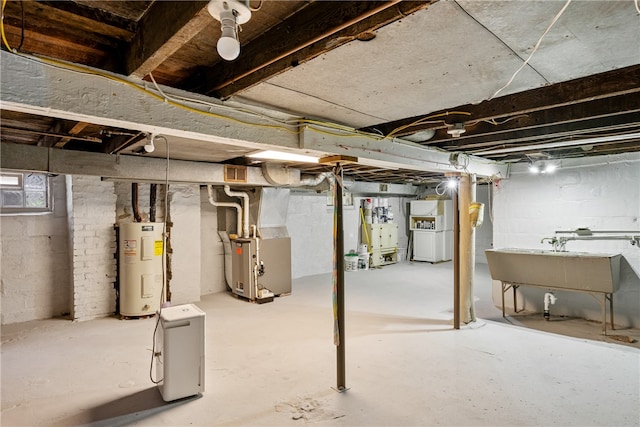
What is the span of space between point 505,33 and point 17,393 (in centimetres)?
364

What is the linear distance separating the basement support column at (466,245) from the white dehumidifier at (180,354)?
2.96 metres

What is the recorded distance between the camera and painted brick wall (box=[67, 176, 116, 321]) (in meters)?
4.13

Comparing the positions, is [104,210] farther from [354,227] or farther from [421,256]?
[421,256]

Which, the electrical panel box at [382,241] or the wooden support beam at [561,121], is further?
the electrical panel box at [382,241]

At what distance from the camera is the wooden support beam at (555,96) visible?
5.96 feet

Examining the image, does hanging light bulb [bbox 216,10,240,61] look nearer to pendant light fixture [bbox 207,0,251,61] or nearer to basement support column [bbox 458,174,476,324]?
pendant light fixture [bbox 207,0,251,61]

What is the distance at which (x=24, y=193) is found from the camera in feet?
13.7

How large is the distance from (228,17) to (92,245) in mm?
4190

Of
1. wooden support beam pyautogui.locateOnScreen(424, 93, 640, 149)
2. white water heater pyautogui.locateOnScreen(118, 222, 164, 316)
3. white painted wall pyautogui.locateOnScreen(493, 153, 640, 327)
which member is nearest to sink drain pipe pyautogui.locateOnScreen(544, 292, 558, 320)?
white painted wall pyautogui.locateOnScreen(493, 153, 640, 327)

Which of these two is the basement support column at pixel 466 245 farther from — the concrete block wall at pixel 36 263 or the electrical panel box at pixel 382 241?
the concrete block wall at pixel 36 263

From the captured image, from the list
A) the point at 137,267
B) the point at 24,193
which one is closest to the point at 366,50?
the point at 137,267

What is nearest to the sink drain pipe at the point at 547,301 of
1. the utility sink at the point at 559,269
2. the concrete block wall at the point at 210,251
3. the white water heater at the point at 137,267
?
the utility sink at the point at 559,269

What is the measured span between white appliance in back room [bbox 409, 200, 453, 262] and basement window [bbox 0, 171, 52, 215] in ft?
23.5

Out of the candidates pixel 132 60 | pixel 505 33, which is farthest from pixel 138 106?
pixel 505 33
